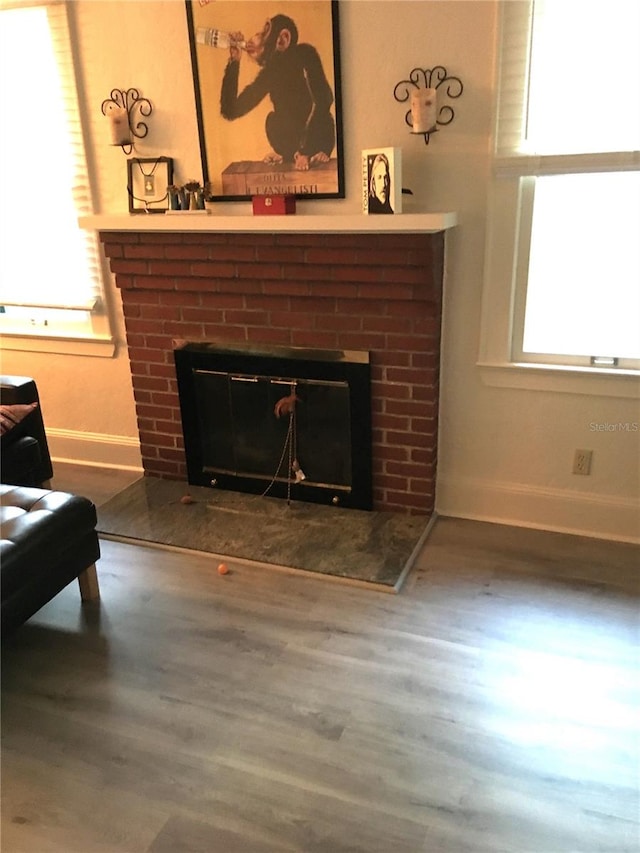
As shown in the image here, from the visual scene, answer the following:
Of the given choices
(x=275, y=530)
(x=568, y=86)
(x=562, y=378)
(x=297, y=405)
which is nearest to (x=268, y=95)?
(x=568, y=86)

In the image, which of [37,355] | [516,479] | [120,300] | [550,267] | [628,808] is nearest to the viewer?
[628,808]

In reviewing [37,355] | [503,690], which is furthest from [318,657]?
[37,355]

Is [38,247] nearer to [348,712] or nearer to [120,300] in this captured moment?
[120,300]

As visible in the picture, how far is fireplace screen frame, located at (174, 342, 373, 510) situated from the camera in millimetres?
2918

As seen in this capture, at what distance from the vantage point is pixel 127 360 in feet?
11.4

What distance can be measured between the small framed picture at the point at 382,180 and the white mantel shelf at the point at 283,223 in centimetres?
8

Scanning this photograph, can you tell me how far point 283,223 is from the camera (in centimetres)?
267

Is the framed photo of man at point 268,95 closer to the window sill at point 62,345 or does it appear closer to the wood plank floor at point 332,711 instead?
the window sill at point 62,345

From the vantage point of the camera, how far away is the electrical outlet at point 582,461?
276 cm

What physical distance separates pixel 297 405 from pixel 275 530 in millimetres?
537

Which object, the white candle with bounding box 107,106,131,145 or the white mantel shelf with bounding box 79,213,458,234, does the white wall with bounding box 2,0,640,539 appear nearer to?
the white candle with bounding box 107,106,131,145

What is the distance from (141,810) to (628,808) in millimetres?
1143

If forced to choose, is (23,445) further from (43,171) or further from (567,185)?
(567,185)

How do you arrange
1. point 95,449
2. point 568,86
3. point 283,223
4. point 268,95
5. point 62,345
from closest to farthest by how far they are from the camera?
point 568,86 < point 283,223 < point 268,95 < point 62,345 < point 95,449
